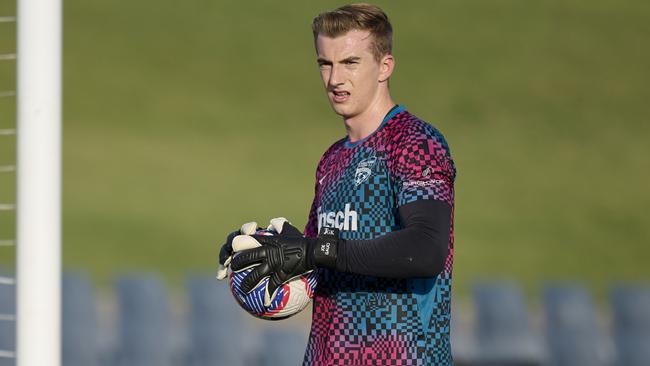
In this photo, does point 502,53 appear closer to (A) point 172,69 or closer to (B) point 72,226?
(A) point 172,69

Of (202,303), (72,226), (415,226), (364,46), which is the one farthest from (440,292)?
(72,226)

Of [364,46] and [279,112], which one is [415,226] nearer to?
[364,46]

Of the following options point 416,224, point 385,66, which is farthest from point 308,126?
point 416,224

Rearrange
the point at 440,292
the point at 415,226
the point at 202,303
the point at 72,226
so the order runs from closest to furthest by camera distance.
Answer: the point at 415,226, the point at 440,292, the point at 202,303, the point at 72,226

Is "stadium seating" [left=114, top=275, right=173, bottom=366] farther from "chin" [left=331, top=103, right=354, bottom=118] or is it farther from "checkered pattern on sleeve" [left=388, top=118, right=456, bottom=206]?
"checkered pattern on sleeve" [left=388, top=118, right=456, bottom=206]

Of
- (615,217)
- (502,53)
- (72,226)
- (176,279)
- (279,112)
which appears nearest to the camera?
(176,279)

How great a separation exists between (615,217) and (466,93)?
6500 millimetres

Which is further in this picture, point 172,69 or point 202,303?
point 172,69

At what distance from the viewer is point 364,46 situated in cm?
424

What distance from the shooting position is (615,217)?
3244cm

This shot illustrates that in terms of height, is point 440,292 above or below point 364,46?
below

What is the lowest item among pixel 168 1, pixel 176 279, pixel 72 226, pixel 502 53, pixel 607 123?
pixel 176 279

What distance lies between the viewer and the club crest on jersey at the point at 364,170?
13.8ft

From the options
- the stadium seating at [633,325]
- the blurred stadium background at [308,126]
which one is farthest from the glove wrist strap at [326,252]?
the blurred stadium background at [308,126]
